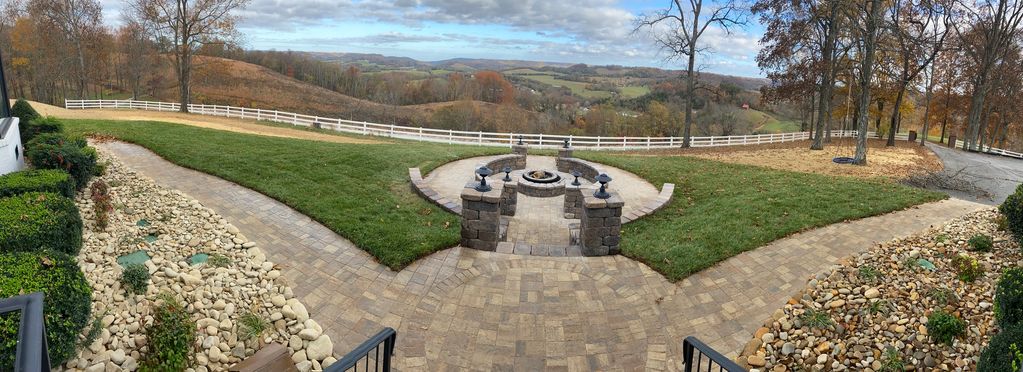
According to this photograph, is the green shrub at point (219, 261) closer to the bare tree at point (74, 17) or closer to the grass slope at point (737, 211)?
the grass slope at point (737, 211)

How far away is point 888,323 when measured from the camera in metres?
4.69

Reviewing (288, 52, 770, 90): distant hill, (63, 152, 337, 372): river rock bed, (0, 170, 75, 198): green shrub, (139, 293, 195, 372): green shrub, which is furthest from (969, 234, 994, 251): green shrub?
(288, 52, 770, 90): distant hill

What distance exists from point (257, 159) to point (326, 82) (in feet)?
183

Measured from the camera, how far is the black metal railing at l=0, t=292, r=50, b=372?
→ 66.2 inches

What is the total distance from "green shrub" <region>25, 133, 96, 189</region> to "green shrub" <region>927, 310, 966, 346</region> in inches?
420

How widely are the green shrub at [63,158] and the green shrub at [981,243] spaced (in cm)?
1214

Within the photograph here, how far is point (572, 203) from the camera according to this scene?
9.59 metres

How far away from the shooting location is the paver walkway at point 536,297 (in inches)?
189

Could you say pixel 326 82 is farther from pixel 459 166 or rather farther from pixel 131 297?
pixel 131 297

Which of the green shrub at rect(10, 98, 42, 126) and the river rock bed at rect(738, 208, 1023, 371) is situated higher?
the green shrub at rect(10, 98, 42, 126)

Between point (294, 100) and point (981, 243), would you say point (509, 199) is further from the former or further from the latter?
point (294, 100)

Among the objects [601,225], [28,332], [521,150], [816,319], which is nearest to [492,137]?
[521,150]

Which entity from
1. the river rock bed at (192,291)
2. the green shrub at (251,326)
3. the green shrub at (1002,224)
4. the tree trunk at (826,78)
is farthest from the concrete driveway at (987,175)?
the green shrub at (251,326)

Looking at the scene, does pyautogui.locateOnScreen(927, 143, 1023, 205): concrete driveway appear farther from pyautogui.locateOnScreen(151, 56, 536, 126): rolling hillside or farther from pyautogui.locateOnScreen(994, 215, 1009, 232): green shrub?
pyautogui.locateOnScreen(151, 56, 536, 126): rolling hillside
